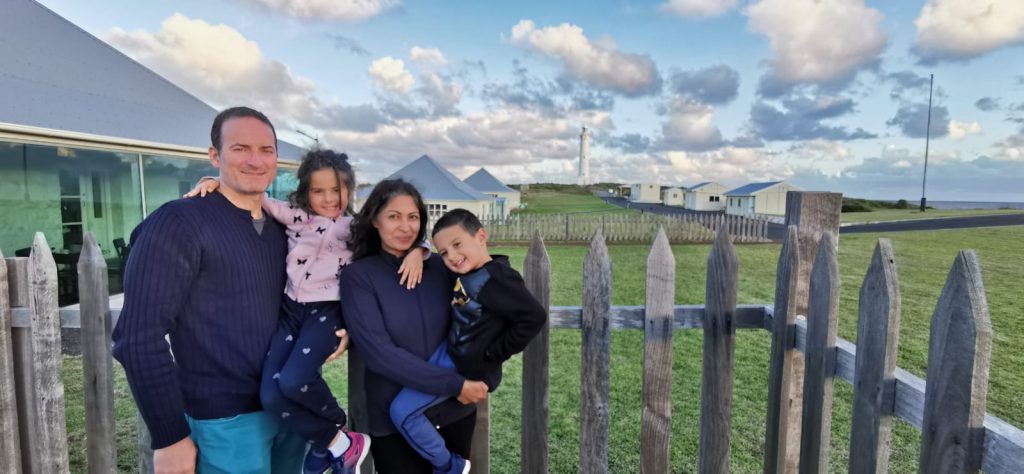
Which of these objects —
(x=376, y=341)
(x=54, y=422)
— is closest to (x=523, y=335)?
(x=376, y=341)

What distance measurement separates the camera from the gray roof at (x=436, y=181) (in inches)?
969

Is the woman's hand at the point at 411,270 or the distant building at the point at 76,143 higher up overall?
the distant building at the point at 76,143

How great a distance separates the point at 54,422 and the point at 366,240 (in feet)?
7.25

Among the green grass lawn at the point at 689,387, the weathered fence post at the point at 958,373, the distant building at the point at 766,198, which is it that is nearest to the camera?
the weathered fence post at the point at 958,373

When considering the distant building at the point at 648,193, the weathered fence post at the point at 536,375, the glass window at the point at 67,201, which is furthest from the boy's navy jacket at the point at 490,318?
the distant building at the point at 648,193

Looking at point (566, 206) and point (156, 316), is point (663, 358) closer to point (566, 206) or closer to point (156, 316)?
point (156, 316)

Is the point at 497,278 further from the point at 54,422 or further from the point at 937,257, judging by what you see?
the point at 937,257

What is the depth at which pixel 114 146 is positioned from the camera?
26.8 ft

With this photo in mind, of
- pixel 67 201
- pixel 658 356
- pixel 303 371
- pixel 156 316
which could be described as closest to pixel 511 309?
pixel 303 371

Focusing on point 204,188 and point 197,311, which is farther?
point 204,188

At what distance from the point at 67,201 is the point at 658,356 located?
33.9 feet

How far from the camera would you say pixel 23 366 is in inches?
108

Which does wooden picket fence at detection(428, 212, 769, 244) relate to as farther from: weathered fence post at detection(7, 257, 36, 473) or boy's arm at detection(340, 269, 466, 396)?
boy's arm at detection(340, 269, 466, 396)

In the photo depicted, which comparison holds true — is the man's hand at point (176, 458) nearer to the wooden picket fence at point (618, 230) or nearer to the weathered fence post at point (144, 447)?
the weathered fence post at point (144, 447)
